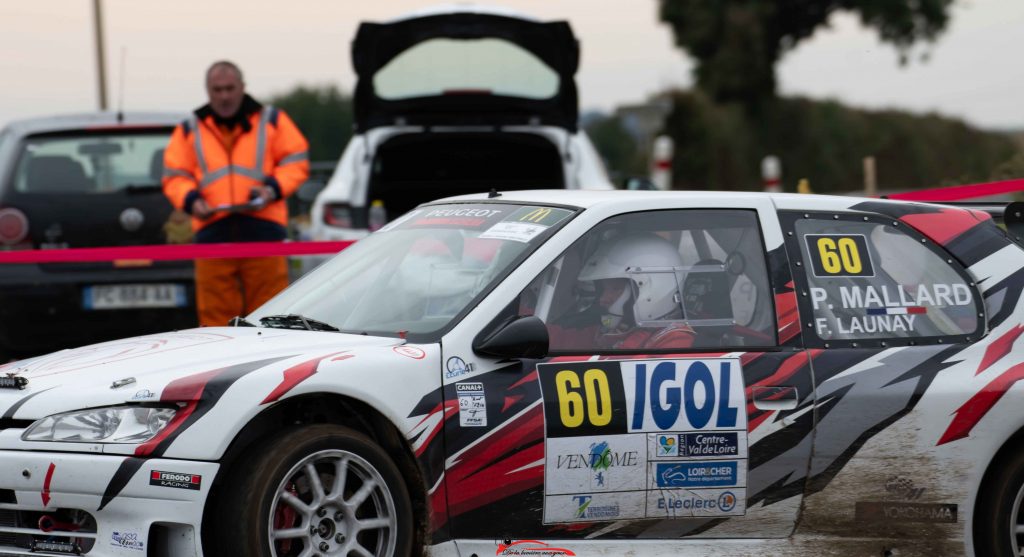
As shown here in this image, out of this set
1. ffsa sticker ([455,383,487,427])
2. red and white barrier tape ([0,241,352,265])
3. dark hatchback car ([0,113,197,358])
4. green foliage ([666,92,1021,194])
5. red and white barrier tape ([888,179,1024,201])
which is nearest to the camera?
ffsa sticker ([455,383,487,427])

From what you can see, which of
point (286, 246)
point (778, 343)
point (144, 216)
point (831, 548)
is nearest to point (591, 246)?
point (778, 343)

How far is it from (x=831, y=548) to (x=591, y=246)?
1356 mm

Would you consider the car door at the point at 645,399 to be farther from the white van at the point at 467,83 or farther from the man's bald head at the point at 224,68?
the white van at the point at 467,83

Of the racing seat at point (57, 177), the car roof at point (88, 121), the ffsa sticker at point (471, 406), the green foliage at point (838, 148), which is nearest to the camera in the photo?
the ffsa sticker at point (471, 406)

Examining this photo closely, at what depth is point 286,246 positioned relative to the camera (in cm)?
935

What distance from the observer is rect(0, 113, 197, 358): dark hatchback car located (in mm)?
9969

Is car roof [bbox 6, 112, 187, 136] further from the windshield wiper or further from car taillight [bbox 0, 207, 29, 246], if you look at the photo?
the windshield wiper

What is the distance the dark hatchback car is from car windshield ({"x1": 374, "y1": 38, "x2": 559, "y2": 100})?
2.28 metres

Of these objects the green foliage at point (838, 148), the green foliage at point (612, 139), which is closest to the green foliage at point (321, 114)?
the green foliage at point (612, 139)

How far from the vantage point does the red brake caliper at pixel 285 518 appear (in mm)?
5105

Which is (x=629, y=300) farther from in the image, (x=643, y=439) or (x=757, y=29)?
(x=757, y=29)

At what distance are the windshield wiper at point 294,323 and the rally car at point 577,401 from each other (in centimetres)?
2

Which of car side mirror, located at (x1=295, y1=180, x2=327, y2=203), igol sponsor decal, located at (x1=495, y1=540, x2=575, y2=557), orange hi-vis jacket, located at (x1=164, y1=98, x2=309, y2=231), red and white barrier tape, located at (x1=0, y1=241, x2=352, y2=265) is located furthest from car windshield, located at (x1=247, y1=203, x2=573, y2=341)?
car side mirror, located at (x1=295, y1=180, x2=327, y2=203)

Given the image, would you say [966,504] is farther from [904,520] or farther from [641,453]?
[641,453]
